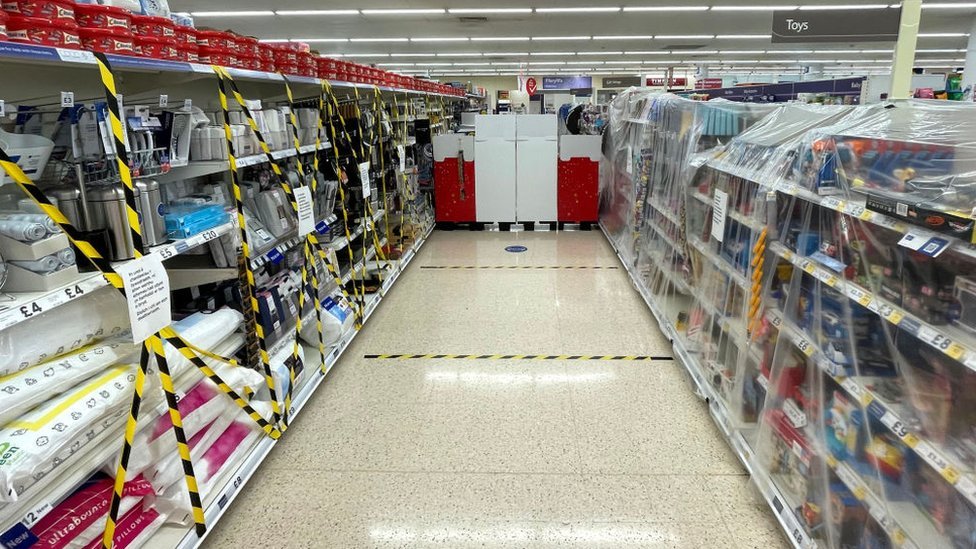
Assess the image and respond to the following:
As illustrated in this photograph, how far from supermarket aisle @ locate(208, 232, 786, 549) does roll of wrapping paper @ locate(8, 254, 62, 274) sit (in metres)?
1.33

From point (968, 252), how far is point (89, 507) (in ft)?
8.85

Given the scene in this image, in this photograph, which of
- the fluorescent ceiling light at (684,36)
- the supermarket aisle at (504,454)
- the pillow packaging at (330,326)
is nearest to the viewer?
the supermarket aisle at (504,454)

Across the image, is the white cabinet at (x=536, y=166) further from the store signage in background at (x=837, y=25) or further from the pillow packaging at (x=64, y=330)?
the pillow packaging at (x=64, y=330)

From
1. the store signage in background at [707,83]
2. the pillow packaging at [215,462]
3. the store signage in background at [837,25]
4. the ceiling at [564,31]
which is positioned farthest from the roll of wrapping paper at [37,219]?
the store signage in background at [707,83]

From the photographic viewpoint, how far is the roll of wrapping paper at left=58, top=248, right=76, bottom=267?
1.67m

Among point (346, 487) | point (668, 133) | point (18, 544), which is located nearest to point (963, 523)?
point (346, 487)

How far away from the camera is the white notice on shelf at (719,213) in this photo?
2.93 meters

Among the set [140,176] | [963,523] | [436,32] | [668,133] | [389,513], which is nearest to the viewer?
[963,523]

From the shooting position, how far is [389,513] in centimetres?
245

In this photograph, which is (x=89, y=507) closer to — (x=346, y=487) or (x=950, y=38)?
(x=346, y=487)

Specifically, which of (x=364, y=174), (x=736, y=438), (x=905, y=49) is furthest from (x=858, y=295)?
(x=364, y=174)

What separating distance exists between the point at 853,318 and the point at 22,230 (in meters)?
2.59

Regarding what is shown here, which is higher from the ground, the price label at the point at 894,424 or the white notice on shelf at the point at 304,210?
the white notice on shelf at the point at 304,210

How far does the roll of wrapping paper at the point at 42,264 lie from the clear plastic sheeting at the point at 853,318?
8.04ft
